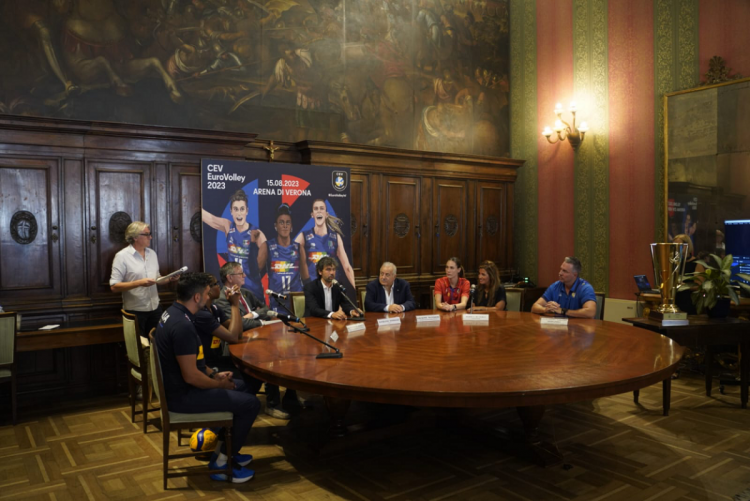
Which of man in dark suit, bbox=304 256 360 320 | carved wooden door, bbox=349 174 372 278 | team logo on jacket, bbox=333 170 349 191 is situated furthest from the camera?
carved wooden door, bbox=349 174 372 278

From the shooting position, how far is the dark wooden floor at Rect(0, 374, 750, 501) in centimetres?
346

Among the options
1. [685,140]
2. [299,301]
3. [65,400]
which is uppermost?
[685,140]

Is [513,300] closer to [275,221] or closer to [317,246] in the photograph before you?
[317,246]

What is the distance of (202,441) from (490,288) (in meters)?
3.26

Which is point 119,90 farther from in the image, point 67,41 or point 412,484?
point 412,484

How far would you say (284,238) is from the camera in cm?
673

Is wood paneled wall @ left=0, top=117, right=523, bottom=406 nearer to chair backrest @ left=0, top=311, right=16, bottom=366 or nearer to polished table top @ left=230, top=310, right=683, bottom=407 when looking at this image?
chair backrest @ left=0, top=311, right=16, bottom=366

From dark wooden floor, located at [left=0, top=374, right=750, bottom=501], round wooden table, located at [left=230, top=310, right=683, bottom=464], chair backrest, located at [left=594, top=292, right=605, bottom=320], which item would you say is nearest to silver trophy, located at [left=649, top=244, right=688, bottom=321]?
chair backrest, located at [left=594, top=292, right=605, bottom=320]

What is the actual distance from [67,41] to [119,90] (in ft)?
2.12

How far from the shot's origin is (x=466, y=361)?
3.50 m

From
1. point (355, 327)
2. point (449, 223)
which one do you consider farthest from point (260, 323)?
point (449, 223)

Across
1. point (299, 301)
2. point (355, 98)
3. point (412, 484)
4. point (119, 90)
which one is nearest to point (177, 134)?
point (119, 90)

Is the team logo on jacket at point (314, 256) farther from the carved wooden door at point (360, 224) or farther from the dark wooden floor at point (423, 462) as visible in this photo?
the dark wooden floor at point (423, 462)

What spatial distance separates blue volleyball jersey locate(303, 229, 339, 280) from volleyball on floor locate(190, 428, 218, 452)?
3.21m
